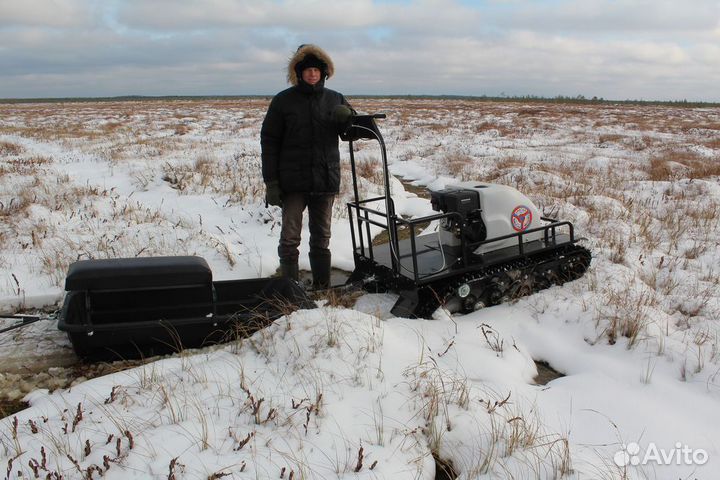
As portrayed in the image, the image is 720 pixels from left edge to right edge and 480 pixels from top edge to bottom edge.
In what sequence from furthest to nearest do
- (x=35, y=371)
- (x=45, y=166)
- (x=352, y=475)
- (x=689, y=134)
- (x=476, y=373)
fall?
(x=689, y=134) < (x=45, y=166) < (x=35, y=371) < (x=476, y=373) < (x=352, y=475)

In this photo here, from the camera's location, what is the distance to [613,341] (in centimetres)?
401

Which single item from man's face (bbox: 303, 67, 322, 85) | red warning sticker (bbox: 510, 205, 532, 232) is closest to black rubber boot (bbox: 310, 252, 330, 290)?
man's face (bbox: 303, 67, 322, 85)

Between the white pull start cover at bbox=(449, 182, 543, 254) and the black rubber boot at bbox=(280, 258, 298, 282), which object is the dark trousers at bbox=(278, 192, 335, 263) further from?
the white pull start cover at bbox=(449, 182, 543, 254)

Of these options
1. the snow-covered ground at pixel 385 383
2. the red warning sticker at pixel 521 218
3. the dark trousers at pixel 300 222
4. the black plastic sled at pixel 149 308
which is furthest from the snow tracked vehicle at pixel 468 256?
the black plastic sled at pixel 149 308

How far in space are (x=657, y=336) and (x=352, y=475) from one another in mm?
2779

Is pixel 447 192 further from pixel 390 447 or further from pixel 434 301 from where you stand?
pixel 390 447

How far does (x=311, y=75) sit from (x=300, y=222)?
1420 mm

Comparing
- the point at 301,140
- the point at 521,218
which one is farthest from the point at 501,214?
the point at 301,140

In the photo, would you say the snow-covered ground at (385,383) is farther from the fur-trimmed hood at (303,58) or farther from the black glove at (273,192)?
the fur-trimmed hood at (303,58)

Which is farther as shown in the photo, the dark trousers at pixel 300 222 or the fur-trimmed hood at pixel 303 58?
the dark trousers at pixel 300 222

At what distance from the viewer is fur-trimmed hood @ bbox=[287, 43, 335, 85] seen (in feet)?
14.6

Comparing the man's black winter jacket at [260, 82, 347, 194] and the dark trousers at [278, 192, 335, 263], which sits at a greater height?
the man's black winter jacket at [260, 82, 347, 194]

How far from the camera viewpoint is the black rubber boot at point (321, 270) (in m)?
5.32

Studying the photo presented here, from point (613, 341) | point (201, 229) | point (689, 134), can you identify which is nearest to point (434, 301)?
point (613, 341)
